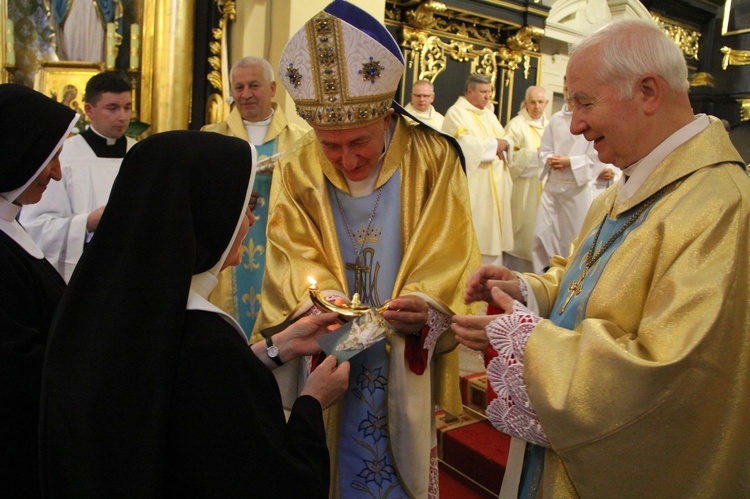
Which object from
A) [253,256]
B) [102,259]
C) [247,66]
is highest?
[247,66]

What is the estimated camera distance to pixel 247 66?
3.86m

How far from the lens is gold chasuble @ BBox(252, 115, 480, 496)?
2.28m

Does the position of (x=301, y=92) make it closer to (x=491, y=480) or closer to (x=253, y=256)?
(x=253, y=256)

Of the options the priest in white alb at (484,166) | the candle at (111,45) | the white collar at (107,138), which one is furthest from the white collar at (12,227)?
the priest in white alb at (484,166)

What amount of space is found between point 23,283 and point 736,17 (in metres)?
12.9

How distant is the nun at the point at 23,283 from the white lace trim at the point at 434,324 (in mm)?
1191

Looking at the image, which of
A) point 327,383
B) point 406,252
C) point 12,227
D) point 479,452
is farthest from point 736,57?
point 12,227

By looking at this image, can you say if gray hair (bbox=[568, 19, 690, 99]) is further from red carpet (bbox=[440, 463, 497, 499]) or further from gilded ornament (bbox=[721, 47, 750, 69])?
gilded ornament (bbox=[721, 47, 750, 69])

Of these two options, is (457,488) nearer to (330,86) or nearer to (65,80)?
(330,86)

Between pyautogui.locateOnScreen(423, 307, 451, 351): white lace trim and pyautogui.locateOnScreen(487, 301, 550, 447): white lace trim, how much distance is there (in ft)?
1.89

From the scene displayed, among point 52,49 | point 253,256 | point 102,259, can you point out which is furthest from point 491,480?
point 52,49

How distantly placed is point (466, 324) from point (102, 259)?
952mm

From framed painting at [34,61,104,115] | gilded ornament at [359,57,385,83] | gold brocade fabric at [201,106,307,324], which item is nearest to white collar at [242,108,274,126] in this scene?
gold brocade fabric at [201,106,307,324]

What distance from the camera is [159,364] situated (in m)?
1.25
